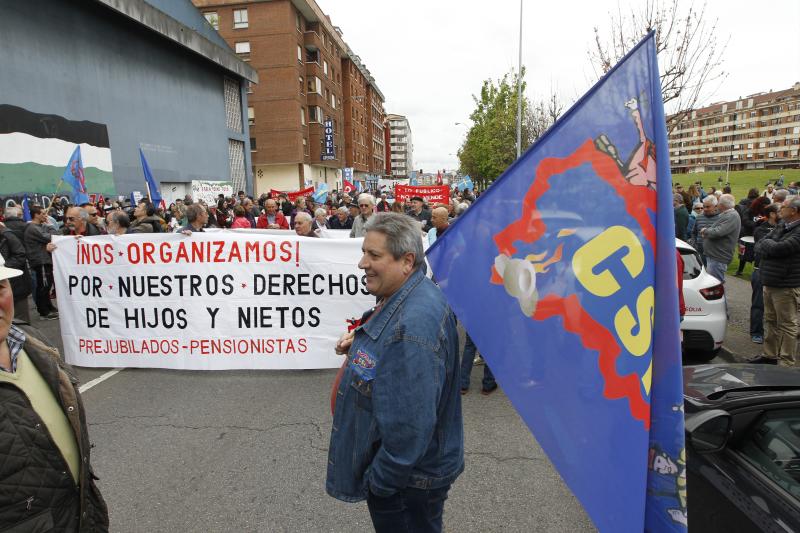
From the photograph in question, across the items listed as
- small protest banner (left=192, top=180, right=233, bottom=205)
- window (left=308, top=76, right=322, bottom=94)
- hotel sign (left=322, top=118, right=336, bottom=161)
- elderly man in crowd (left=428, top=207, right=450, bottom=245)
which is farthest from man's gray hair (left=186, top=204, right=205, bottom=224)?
window (left=308, top=76, right=322, bottom=94)

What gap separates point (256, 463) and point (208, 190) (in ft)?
58.6

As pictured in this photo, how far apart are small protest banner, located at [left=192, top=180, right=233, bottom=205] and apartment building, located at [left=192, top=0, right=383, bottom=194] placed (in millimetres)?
23002

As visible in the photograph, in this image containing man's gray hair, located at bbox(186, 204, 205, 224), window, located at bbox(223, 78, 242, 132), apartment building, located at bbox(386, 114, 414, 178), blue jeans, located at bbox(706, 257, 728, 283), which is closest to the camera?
man's gray hair, located at bbox(186, 204, 205, 224)

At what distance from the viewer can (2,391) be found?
5.63 feet

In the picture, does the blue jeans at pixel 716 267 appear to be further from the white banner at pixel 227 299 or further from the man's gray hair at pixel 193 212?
the man's gray hair at pixel 193 212

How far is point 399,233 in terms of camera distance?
1933mm

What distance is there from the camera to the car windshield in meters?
5.89

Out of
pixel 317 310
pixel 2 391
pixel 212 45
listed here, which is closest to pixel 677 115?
pixel 317 310

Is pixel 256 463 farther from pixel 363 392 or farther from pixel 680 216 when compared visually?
pixel 680 216

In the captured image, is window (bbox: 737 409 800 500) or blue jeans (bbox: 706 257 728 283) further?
blue jeans (bbox: 706 257 728 283)

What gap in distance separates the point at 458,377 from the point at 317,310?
13.2 ft

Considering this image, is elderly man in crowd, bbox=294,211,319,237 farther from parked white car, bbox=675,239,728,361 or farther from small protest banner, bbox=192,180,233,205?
small protest banner, bbox=192,180,233,205

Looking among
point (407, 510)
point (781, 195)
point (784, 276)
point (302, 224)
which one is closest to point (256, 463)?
point (407, 510)

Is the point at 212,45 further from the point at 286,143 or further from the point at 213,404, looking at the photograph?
the point at 213,404
